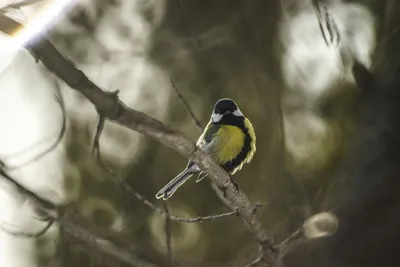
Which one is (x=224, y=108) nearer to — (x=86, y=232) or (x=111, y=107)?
(x=86, y=232)

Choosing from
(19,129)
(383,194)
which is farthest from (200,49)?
(383,194)

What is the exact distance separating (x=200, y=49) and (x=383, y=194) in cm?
50

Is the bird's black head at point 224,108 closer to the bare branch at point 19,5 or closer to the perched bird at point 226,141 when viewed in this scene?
the perched bird at point 226,141

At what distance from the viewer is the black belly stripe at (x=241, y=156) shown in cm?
69

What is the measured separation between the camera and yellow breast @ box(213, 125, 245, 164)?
69cm

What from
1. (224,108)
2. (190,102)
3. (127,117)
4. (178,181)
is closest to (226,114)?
(224,108)

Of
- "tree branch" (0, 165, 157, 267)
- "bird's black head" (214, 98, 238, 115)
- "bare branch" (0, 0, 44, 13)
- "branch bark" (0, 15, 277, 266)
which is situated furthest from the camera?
"bird's black head" (214, 98, 238, 115)

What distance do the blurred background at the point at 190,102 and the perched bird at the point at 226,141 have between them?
0.14 meters

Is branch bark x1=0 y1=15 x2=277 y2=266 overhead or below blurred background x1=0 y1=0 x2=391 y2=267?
below

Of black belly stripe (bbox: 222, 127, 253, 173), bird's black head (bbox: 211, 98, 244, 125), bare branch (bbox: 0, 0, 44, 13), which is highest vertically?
bird's black head (bbox: 211, 98, 244, 125)

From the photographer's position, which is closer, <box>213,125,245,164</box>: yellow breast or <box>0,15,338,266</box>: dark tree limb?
<box>0,15,338,266</box>: dark tree limb

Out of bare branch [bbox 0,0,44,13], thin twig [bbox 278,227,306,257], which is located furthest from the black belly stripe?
bare branch [bbox 0,0,44,13]

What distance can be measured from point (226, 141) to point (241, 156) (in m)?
0.03

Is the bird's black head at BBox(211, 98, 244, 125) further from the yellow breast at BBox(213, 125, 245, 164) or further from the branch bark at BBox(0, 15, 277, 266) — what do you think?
the branch bark at BBox(0, 15, 277, 266)
